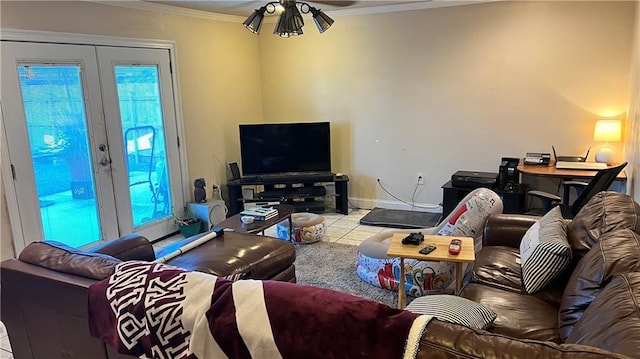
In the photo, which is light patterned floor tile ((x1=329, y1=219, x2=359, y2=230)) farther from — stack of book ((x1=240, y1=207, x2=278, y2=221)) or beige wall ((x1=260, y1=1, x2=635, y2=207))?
stack of book ((x1=240, y1=207, x2=278, y2=221))

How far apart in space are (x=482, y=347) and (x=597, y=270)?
1182 mm

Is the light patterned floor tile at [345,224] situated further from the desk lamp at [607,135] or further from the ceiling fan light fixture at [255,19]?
the desk lamp at [607,135]

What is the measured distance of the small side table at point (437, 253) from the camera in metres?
2.61

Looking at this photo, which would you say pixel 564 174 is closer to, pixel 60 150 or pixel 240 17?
pixel 240 17

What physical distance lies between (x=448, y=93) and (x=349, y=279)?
8.57ft

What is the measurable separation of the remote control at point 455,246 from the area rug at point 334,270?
2.13 feet

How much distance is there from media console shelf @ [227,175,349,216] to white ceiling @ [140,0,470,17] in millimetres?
1983

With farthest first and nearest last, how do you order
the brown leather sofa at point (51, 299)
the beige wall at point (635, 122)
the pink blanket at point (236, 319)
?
the beige wall at point (635, 122) → the brown leather sofa at point (51, 299) → the pink blanket at point (236, 319)

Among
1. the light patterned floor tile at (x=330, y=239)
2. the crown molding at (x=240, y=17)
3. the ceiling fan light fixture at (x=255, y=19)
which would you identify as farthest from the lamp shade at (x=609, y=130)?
the ceiling fan light fixture at (x=255, y=19)

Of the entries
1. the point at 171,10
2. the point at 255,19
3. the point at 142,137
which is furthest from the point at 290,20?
the point at 142,137

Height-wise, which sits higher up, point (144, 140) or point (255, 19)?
point (255, 19)

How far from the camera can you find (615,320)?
4.44ft

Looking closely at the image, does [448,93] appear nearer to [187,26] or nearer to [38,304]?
[187,26]

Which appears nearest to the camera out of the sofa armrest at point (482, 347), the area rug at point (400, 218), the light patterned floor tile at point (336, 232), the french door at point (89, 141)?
the sofa armrest at point (482, 347)
